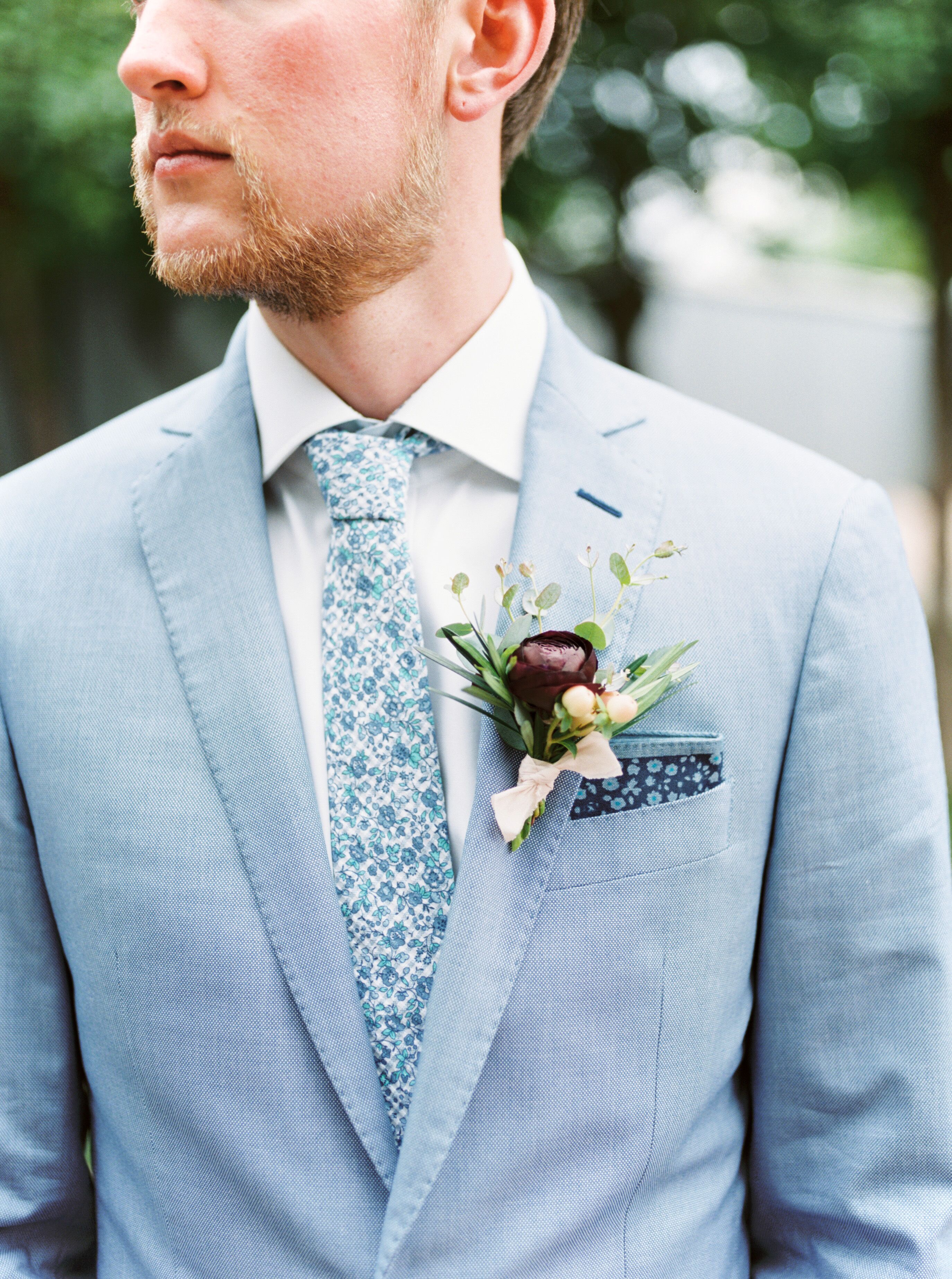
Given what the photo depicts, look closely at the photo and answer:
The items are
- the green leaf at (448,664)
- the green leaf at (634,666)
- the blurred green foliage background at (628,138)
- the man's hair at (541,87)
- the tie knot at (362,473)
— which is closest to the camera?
the green leaf at (448,664)

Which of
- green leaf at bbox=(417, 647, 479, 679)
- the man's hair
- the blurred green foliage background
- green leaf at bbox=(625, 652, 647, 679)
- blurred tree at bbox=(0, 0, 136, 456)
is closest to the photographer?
green leaf at bbox=(417, 647, 479, 679)

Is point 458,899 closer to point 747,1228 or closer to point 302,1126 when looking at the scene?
point 302,1126

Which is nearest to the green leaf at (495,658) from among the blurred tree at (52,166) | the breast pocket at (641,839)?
the breast pocket at (641,839)

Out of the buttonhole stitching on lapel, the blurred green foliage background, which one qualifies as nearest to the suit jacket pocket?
the buttonhole stitching on lapel

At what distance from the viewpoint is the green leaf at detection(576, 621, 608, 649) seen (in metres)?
1.24

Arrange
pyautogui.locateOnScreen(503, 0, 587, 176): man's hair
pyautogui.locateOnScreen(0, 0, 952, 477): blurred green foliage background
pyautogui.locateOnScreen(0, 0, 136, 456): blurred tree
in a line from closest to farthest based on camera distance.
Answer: pyautogui.locateOnScreen(503, 0, 587, 176): man's hair, pyautogui.locateOnScreen(0, 0, 136, 456): blurred tree, pyautogui.locateOnScreen(0, 0, 952, 477): blurred green foliage background

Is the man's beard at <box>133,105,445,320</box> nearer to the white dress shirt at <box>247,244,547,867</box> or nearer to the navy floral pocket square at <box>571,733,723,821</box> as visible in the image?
the white dress shirt at <box>247,244,547,867</box>

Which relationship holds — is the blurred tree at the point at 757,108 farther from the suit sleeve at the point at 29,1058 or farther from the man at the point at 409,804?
the suit sleeve at the point at 29,1058

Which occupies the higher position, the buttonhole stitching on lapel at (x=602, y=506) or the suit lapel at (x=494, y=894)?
the buttonhole stitching on lapel at (x=602, y=506)

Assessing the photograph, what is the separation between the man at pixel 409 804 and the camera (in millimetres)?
1258

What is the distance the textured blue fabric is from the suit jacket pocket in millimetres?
11

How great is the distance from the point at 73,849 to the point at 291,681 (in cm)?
32

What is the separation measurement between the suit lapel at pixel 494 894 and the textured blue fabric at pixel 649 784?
36mm

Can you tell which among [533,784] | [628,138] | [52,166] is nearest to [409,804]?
[533,784]
